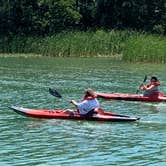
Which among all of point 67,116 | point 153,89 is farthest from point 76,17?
point 67,116

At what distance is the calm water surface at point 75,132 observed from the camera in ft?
44.3

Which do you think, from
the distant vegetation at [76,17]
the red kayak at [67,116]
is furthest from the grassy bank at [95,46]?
the red kayak at [67,116]

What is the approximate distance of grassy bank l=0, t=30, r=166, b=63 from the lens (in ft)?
135

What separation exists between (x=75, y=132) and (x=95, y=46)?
3298cm

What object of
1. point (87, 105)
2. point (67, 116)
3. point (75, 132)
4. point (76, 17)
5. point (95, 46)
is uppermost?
point (76, 17)

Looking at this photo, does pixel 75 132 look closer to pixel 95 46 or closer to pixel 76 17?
pixel 95 46

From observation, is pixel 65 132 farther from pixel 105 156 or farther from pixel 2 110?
pixel 2 110

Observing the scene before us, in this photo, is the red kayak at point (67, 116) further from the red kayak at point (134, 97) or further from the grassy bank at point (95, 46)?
the grassy bank at point (95, 46)

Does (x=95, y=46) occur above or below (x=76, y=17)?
below

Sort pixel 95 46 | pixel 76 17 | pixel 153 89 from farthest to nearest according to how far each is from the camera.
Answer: pixel 76 17
pixel 95 46
pixel 153 89

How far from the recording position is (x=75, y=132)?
16.7m

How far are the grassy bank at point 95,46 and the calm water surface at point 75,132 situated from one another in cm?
911

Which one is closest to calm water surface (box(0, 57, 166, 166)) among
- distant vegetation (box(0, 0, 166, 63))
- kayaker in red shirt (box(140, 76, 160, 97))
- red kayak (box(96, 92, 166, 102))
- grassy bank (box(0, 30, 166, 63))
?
red kayak (box(96, 92, 166, 102))

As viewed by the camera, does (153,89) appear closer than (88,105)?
No
